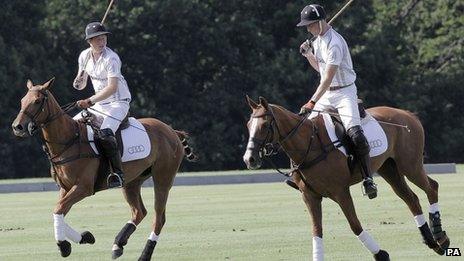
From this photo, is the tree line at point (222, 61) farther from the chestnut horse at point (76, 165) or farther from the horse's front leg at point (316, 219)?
the horse's front leg at point (316, 219)

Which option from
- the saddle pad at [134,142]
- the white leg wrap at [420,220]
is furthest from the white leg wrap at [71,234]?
the white leg wrap at [420,220]

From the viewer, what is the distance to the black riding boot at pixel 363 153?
1130 centimetres

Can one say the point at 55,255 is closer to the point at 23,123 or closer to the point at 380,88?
the point at 23,123

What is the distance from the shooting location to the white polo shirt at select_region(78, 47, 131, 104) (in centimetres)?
1262

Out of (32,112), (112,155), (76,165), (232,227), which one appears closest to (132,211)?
(112,155)

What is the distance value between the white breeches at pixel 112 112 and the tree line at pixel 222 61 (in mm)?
27619

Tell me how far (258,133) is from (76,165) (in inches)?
95.1

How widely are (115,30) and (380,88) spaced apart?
9219mm

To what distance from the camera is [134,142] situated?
1288 cm

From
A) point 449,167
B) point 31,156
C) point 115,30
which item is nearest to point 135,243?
point 449,167

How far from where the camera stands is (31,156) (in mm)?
40094

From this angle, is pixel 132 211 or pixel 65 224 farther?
pixel 132 211

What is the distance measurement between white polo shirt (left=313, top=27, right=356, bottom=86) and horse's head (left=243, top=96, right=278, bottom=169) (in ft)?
3.25

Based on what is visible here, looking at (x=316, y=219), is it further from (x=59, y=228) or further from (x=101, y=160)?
(x=101, y=160)
